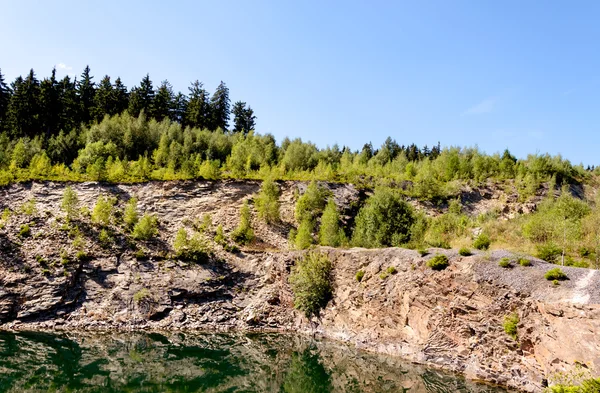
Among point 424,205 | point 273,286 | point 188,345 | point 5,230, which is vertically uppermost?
point 424,205

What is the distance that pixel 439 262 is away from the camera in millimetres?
30797

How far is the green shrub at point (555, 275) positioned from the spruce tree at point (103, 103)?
8467 centimetres

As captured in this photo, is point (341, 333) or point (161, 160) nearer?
point (341, 333)

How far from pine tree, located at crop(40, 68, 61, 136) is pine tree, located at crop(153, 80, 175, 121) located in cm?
1940

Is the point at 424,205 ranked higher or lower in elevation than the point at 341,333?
higher

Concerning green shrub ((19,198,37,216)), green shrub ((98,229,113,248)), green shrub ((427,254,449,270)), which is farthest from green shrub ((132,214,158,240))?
green shrub ((427,254,449,270))

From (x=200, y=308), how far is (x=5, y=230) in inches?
980

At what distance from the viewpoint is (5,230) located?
42.7m

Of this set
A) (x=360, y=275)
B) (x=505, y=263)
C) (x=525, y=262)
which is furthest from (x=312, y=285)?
(x=525, y=262)

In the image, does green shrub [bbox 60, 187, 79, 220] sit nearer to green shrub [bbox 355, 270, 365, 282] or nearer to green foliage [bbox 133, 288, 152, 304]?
green foliage [bbox 133, 288, 152, 304]

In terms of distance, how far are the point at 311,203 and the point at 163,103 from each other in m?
56.3

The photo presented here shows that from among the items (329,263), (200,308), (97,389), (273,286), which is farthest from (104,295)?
(329,263)

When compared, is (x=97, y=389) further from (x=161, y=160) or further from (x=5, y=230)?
(x=161, y=160)

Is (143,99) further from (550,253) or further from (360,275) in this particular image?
(550,253)
